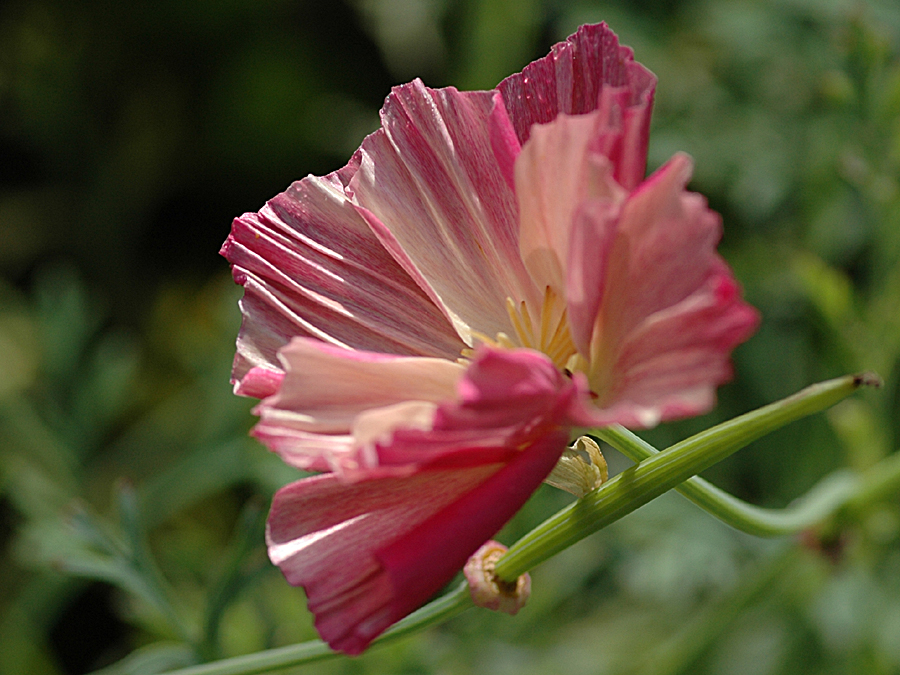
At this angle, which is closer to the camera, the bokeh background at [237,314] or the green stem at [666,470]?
the green stem at [666,470]

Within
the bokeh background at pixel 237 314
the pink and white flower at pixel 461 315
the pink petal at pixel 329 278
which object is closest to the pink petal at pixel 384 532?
the pink and white flower at pixel 461 315

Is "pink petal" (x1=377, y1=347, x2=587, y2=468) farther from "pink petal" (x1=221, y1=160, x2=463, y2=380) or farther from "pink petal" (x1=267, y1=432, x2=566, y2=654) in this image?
"pink petal" (x1=221, y1=160, x2=463, y2=380)

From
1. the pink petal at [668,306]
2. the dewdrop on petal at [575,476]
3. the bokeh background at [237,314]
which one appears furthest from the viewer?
the bokeh background at [237,314]

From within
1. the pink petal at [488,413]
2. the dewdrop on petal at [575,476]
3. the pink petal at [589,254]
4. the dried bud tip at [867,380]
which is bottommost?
the dewdrop on petal at [575,476]

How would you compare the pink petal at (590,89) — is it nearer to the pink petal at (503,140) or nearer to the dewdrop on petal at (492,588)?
the pink petal at (503,140)

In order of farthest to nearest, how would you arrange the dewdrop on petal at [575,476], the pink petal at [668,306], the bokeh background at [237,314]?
the bokeh background at [237,314] < the dewdrop on petal at [575,476] < the pink petal at [668,306]

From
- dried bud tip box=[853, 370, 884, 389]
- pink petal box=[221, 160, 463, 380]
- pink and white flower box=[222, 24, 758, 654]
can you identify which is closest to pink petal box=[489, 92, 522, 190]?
pink and white flower box=[222, 24, 758, 654]
